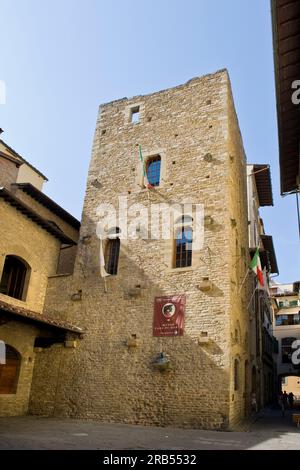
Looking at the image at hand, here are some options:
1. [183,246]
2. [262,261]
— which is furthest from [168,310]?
[262,261]

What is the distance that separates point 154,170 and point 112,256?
382 cm

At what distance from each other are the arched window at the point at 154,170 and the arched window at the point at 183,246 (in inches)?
98.1

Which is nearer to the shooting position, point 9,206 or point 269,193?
point 9,206

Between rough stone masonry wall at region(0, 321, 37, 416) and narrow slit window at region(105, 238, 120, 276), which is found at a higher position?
narrow slit window at region(105, 238, 120, 276)

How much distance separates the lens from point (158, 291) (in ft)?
40.4

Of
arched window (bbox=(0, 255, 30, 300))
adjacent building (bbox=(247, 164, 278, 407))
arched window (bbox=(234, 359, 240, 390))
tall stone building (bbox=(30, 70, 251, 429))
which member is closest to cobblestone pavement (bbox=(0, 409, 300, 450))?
tall stone building (bbox=(30, 70, 251, 429))

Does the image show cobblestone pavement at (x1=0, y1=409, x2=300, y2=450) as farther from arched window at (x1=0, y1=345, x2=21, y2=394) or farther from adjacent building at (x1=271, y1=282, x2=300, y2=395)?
adjacent building at (x1=271, y1=282, x2=300, y2=395)

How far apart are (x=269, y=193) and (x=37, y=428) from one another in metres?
19.0

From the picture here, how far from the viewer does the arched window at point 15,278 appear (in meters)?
13.2

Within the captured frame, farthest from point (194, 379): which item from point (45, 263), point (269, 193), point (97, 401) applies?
point (269, 193)

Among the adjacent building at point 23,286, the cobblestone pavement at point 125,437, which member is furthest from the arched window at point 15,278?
the cobblestone pavement at point 125,437

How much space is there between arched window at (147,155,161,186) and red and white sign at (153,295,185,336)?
4.78 meters

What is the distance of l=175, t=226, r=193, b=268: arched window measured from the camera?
41.2 ft
